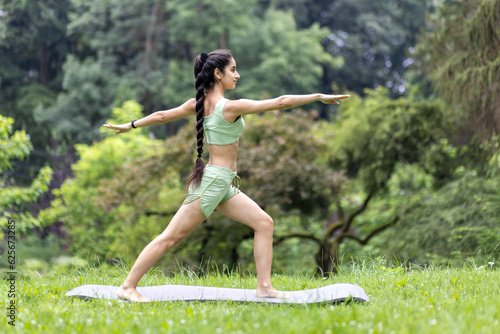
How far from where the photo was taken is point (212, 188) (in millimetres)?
3670

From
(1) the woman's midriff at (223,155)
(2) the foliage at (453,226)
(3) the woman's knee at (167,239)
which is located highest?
(1) the woman's midriff at (223,155)

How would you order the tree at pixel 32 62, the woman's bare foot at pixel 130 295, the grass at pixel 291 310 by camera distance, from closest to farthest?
the grass at pixel 291 310 < the woman's bare foot at pixel 130 295 < the tree at pixel 32 62

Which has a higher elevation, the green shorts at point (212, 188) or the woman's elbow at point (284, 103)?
the woman's elbow at point (284, 103)

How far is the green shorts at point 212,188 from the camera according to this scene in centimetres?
366

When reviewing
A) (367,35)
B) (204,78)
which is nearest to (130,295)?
(204,78)

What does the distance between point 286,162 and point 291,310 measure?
549 centimetres

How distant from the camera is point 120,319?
2.90m

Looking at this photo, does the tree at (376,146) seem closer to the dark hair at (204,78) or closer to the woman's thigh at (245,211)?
the woman's thigh at (245,211)

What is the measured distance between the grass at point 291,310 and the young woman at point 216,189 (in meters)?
0.30

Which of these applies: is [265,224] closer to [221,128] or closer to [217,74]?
[221,128]

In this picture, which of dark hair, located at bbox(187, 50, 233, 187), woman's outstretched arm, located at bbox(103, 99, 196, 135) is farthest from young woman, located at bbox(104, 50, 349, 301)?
woman's outstretched arm, located at bbox(103, 99, 196, 135)

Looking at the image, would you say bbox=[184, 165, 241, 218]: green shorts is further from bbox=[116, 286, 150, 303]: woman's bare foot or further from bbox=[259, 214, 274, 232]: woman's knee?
bbox=[116, 286, 150, 303]: woman's bare foot

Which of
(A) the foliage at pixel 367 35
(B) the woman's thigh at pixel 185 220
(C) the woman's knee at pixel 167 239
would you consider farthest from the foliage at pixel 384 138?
(A) the foliage at pixel 367 35

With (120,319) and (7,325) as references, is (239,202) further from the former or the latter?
(7,325)
